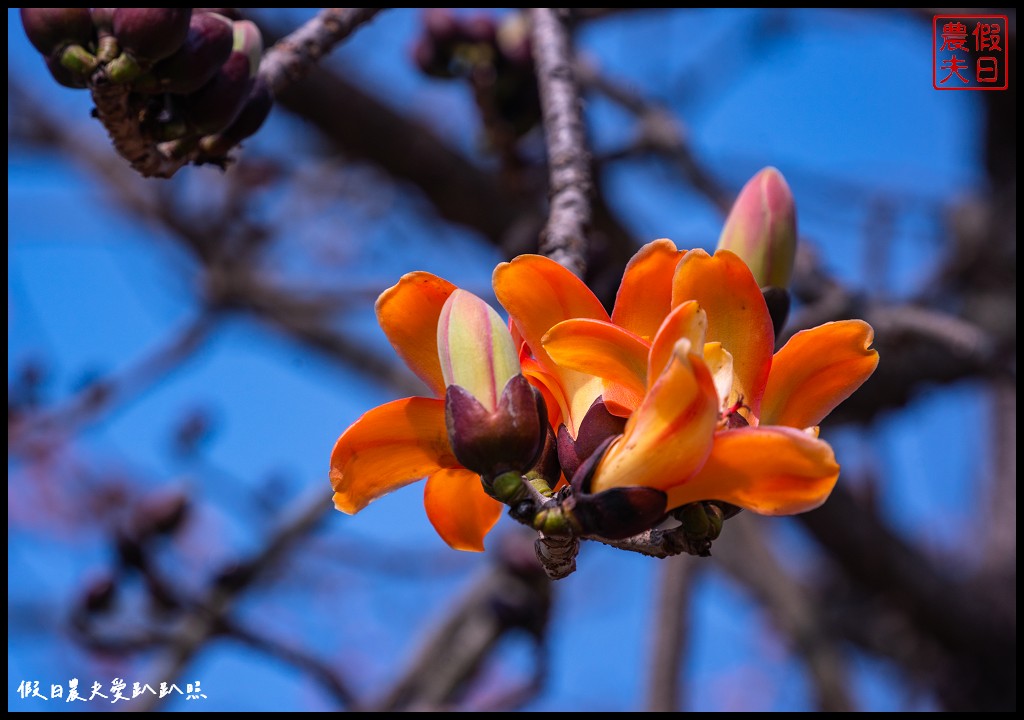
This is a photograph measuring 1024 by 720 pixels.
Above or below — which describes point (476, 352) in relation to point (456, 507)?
above

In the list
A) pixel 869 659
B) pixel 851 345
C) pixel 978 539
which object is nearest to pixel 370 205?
pixel 869 659

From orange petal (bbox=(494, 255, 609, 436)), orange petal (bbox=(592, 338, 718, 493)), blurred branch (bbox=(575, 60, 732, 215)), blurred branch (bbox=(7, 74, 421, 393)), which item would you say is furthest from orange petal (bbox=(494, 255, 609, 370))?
blurred branch (bbox=(7, 74, 421, 393))

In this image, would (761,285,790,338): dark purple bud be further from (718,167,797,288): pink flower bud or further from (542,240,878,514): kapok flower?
(542,240,878,514): kapok flower

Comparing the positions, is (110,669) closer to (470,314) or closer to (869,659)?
(869,659)

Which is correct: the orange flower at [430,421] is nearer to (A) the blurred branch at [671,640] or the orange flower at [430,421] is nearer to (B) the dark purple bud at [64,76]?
(B) the dark purple bud at [64,76]

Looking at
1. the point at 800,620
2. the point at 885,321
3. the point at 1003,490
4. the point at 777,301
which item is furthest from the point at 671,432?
the point at 1003,490

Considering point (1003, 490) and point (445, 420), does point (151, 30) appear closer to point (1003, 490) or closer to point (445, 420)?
point (445, 420)
